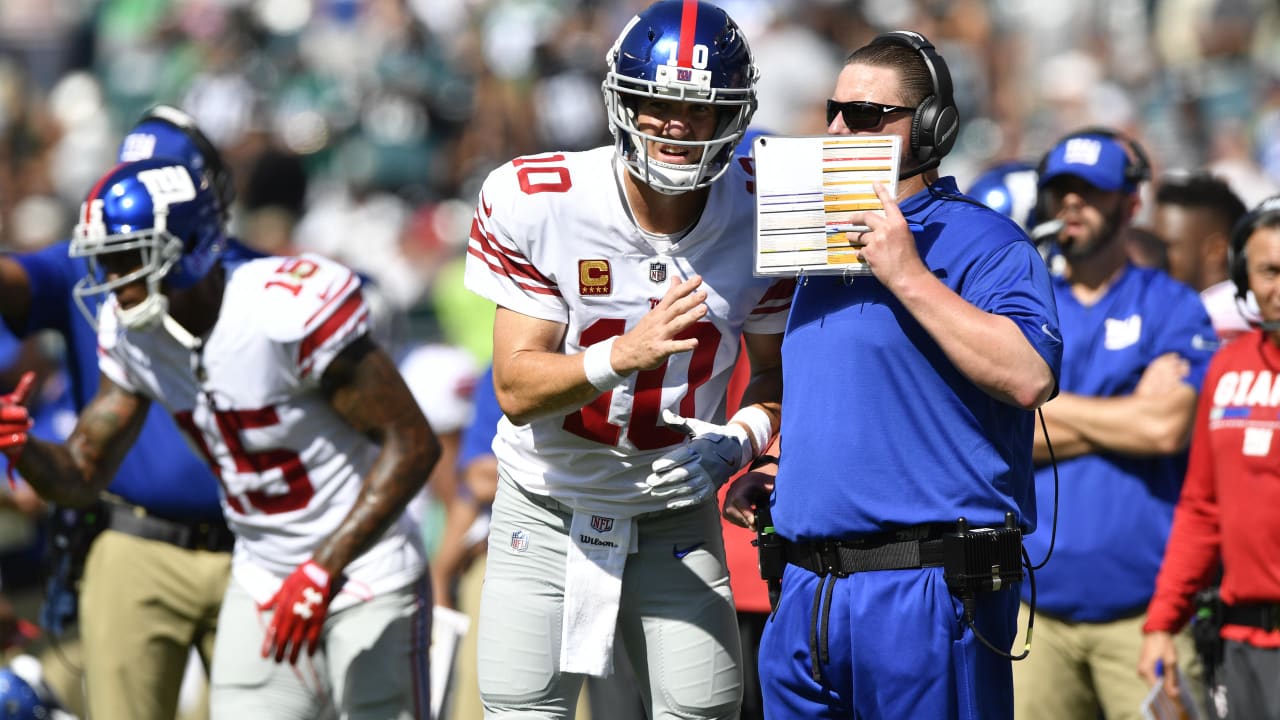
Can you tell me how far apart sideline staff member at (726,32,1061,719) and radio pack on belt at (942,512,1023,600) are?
0.10ft

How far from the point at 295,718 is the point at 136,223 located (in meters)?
1.45

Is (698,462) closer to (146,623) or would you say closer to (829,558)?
(829,558)

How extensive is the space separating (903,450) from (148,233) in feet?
7.58

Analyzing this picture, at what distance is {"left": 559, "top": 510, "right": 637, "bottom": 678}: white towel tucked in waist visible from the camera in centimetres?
371

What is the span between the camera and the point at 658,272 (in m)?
3.70

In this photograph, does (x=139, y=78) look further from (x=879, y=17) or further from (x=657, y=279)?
(x=657, y=279)

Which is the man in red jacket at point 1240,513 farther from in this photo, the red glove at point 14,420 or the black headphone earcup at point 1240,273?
the red glove at point 14,420

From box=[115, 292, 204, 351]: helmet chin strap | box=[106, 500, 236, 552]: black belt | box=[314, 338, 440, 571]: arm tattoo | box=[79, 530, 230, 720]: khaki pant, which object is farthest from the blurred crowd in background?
box=[314, 338, 440, 571]: arm tattoo

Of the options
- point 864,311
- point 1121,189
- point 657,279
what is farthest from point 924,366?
point 1121,189

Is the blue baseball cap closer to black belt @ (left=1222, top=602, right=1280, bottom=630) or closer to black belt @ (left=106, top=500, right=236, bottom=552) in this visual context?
black belt @ (left=1222, top=602, right=1280, bottom=630)

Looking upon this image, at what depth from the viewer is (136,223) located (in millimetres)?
4484

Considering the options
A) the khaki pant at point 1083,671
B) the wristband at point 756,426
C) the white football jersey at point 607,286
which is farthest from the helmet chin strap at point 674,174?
the khaki pant at point 1083,671

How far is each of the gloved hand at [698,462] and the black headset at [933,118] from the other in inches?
28.7

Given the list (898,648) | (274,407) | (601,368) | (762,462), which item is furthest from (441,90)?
(898,648)
